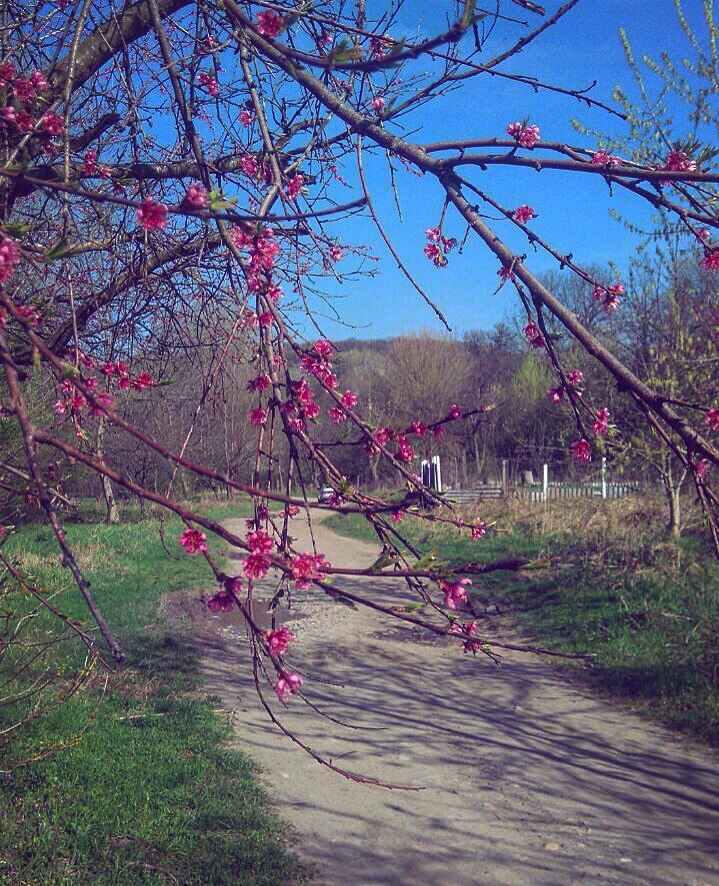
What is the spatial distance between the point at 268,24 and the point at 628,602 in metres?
8.31

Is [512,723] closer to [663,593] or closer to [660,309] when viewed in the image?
[663,593]

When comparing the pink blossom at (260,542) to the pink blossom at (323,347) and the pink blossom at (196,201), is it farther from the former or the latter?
the pink blossom at (323,347)

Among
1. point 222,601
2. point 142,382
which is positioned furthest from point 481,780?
point 222,601

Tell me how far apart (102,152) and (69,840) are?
142 inches

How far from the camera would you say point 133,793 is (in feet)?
15.0

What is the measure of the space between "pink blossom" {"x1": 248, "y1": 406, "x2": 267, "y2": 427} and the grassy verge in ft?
6.47

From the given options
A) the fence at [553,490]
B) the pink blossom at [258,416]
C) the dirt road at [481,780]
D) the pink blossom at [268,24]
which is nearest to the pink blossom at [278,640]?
the pink blossom at [258,416]

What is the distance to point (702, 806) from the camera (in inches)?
188

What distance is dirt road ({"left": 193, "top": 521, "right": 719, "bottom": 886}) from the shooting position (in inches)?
161

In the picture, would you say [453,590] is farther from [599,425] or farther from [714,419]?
[714,419]

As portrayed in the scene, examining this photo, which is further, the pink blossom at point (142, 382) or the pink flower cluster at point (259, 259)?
the pink blossom at point (142, 382)

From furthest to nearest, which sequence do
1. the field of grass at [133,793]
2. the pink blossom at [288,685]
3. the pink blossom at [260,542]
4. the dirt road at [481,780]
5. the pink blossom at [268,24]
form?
the dirt road at [481,780], the field of grass at [133,793], the pink blossom at [268,24], the pink blossom at [288,685], the pink blossom at [260,542]

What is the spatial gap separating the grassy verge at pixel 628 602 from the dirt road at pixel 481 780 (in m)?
0.43

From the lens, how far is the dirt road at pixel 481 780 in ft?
13.4
